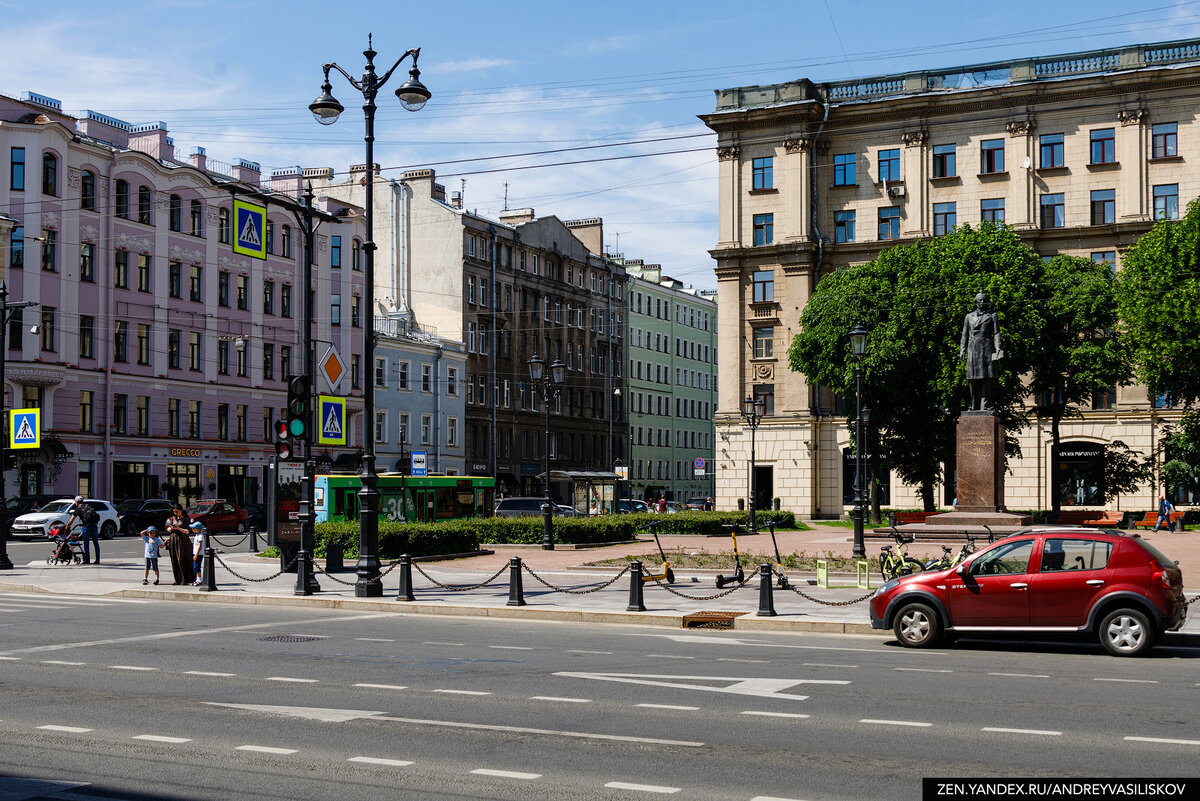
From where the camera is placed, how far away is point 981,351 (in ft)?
115

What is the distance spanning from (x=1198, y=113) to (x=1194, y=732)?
192 ft

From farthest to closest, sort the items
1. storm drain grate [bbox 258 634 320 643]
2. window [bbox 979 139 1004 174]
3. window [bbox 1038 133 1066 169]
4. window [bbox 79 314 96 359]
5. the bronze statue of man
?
window [bbox 979 139 1004 174] < window [bbox 1038 133 1066 169] < window [bbox 79 314 96 359] < the bronze statue of man < storm drain grate [bbox 258 634 320 643]

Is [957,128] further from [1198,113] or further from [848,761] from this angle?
[848,761]

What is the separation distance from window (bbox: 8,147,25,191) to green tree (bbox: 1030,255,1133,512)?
144 feet

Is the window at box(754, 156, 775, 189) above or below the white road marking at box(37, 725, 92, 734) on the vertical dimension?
above

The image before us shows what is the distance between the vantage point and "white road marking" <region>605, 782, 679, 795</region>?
8.05 metres

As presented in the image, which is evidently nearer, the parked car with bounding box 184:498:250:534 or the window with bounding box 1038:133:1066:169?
the parked car with bounding box 184:498:250:534

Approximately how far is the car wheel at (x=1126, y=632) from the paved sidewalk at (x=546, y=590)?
255cm

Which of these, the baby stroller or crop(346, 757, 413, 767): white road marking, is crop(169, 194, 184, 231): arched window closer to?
the baby stroller

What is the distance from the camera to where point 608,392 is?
329ft

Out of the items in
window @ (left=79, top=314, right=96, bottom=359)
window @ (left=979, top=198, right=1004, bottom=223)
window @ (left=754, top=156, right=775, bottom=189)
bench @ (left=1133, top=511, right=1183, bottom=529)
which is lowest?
bench @ (left=1133, top=511, right=1183, bottom=529)

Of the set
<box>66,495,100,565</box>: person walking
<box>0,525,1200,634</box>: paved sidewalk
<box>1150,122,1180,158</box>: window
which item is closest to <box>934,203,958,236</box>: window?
<box>1150,122,1180,158</box>: window

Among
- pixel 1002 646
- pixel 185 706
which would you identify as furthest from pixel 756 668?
pixel 185 706

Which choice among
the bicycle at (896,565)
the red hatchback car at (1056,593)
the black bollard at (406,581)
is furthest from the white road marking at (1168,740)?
the black bollard at (406,581)
